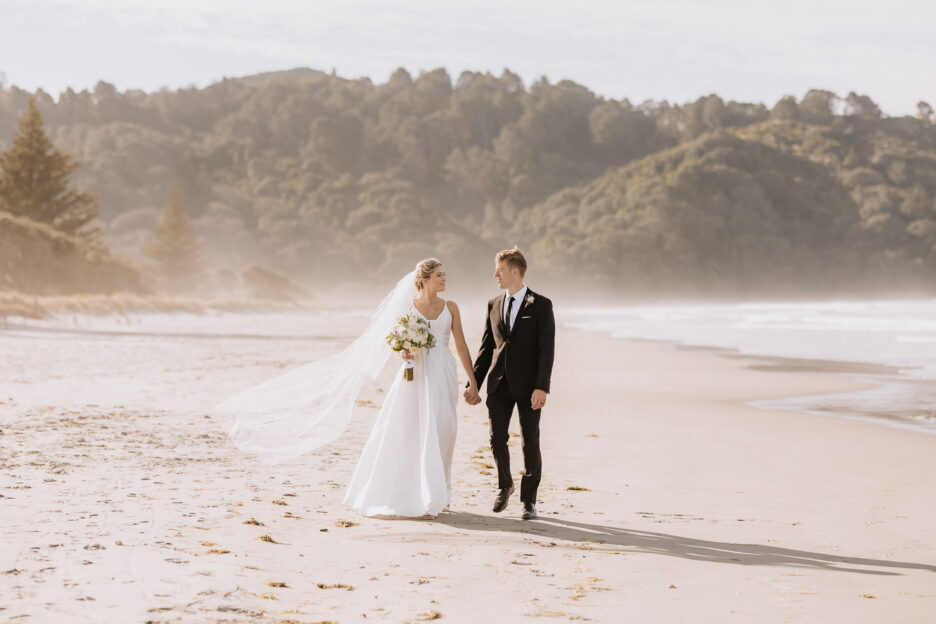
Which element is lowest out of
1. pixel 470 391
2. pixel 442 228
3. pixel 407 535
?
pixel 407 535

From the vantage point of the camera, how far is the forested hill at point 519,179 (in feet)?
392

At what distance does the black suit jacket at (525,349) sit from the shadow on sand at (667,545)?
2.75ft

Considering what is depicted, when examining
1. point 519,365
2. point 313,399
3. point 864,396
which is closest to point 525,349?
point 519,365

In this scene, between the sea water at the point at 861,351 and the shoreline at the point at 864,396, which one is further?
the sea water at the point at 861,351

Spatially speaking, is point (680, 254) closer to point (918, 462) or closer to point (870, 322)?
point (870, 322)

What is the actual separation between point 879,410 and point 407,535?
8343 mm

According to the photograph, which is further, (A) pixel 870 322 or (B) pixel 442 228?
(B) pixel 442 228

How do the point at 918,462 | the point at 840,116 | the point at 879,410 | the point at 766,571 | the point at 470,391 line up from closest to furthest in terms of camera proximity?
the point at 766,571, the point at 470,391, the point at 918,462, the point at 879,410, the point at 840,116

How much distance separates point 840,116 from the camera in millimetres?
146750

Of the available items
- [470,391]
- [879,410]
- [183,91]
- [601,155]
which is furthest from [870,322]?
[183,91]

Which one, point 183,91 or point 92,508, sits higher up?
point 183,91

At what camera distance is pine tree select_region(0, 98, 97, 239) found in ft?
162

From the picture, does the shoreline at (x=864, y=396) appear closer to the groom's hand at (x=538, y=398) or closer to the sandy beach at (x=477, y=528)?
the sandy beach at (x=477, y=528)

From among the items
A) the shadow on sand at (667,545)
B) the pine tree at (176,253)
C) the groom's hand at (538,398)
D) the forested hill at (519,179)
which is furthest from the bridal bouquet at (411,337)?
the forested hill at (519,179)
